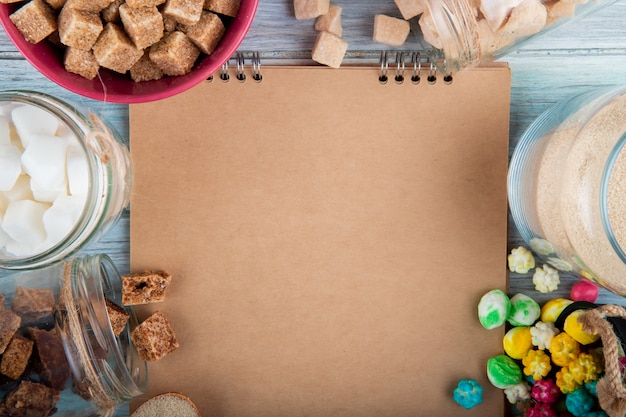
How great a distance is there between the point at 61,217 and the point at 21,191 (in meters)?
0.07

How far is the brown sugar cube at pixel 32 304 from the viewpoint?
0.82 meters

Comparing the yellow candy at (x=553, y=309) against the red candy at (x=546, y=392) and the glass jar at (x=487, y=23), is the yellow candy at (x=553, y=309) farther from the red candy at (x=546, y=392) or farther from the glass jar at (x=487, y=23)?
the glass jar at (x=487, y=23)

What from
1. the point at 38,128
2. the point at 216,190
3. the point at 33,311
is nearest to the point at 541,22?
the point at 216,190

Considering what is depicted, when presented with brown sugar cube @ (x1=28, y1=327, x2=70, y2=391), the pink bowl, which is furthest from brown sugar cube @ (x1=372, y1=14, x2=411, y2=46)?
brown sugar cube @ (x1=28, y1=327, x2=70, y2=391)

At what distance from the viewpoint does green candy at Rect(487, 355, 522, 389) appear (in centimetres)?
92

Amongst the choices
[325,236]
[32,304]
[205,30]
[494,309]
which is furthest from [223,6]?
[494,309]

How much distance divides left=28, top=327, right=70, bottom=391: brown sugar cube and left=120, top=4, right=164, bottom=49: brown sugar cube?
40 centimetres

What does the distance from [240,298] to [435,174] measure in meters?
0.36

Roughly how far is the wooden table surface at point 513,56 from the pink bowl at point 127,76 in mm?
129

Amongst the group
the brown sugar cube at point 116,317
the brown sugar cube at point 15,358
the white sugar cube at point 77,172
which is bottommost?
the brown sugar cube at point 116,317

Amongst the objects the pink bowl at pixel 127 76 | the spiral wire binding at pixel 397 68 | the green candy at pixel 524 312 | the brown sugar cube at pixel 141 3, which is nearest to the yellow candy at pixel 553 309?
the green candy at pixel 524 312

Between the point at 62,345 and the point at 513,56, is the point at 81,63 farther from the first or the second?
the point at 513,56

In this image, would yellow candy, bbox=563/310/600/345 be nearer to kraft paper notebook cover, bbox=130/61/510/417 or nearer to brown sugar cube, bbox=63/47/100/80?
kraft paper notebook cover, bbox=130/61/510/417

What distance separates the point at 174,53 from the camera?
2.51 ft
